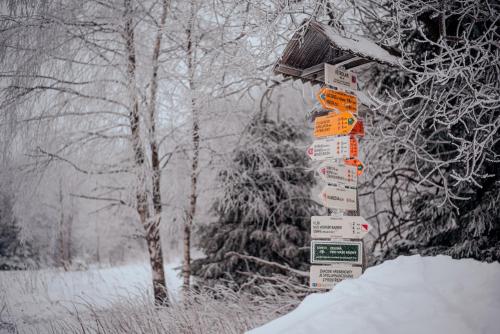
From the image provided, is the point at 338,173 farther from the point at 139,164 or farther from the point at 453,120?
the point at 139,164

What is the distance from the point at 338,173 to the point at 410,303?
4.54ft

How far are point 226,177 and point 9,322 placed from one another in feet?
15.2

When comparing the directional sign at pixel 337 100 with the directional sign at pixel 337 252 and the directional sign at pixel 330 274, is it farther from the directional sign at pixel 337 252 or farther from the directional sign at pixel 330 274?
the directional sign at pixel 330 274

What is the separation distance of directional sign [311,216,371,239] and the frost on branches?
0.83 m

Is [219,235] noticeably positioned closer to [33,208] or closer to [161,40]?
[33,208]

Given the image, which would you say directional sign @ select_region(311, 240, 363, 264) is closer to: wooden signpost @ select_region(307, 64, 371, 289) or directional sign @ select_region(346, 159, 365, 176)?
wooden signpost @ select_region(307, 64, 371, 289)

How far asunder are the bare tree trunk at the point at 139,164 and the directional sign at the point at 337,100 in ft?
12.4

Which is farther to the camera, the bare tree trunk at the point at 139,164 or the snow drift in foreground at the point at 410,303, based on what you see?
the bare tree trunk at the point at 139,164

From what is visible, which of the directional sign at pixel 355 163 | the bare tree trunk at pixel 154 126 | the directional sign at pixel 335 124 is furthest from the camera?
the bare tree trunk at pixel 154 126

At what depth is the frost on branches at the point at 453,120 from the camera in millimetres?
3520

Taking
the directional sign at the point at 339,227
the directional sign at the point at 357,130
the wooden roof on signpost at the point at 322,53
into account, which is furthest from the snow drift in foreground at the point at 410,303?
the wooden roof on signpost at the point at 322,53

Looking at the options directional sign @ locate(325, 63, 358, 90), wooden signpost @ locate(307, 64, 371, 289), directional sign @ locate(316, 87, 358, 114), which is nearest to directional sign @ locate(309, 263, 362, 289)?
wooden signpost @ locate(307, 64, 371, 289)

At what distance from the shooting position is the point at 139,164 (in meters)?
6.70

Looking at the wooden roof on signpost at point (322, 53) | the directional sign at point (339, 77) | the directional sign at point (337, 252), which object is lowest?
the directional sign at point (337, 252)
